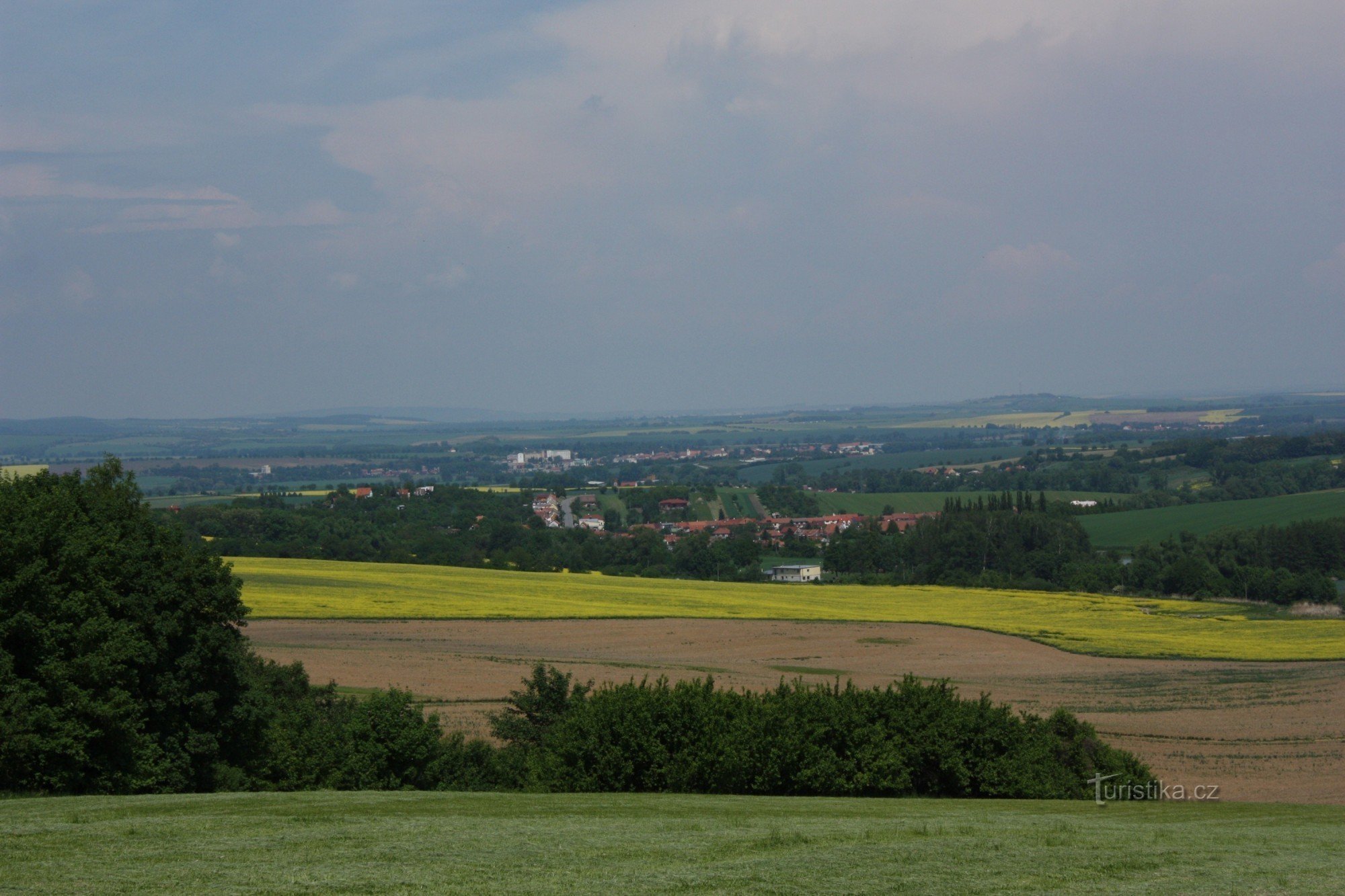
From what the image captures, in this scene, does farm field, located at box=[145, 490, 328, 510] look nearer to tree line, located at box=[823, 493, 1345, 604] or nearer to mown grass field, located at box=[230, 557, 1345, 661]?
mown grass field, located at box=[230, 557, 1345, 661]

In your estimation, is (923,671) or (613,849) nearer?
(613,849)

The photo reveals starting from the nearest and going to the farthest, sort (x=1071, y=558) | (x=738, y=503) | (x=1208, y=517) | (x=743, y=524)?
1. (x=1071, y=558)
2. (x=1208, y=517)
3. (x=743, y=524)
4. (x=738, y=503)

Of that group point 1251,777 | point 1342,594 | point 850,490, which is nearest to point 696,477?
point 850,490

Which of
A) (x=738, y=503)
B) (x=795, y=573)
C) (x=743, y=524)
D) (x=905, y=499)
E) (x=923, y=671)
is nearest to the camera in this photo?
(x=923, y=671)

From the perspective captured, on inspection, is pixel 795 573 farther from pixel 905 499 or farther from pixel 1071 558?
pixel 905 499

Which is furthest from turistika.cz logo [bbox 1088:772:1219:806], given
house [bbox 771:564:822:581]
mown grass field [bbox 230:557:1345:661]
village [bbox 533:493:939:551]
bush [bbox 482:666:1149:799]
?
village [bbox 533:493:939:551]

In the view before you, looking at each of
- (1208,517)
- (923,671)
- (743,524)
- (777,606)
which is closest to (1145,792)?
(923,671)

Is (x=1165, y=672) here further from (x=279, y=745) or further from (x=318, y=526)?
(x=318, y=526)
